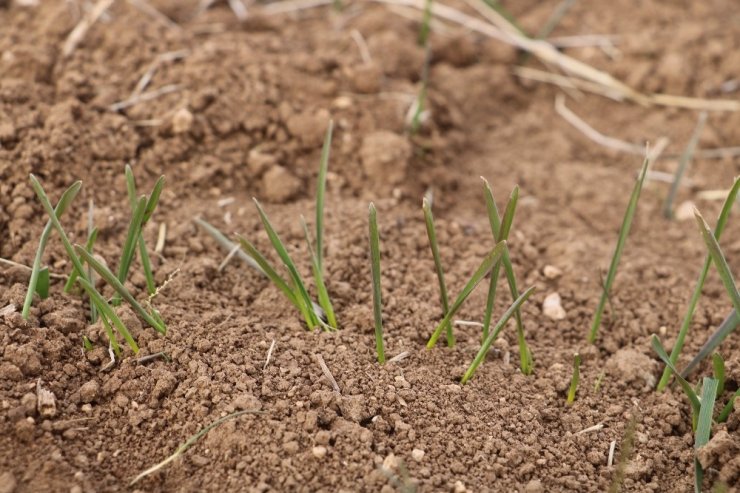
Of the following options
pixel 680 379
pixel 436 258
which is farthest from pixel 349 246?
pixel 680 379

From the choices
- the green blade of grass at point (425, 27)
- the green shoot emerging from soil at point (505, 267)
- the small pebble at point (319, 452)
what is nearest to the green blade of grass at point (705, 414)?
the green shoot emerging from soil at point (505, 267)

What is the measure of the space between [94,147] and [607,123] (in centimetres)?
191

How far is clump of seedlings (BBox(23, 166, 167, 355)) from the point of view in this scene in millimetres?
1643

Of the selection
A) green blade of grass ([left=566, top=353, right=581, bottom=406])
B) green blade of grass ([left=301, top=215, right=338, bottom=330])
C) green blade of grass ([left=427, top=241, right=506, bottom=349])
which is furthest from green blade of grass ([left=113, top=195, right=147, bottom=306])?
green blade of grass ([left=566, top=353, right=581, bottom=406])

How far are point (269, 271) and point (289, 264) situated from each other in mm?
55

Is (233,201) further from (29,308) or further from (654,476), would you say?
(654,476)

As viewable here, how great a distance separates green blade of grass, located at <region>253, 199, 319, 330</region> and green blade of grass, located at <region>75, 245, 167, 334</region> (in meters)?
0.32

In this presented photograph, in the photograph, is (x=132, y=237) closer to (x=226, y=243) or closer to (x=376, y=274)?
(x=226, y=243)

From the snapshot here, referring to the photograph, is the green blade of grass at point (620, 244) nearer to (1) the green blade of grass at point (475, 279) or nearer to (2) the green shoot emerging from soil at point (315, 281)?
(1) the green blade of grass at point (475, 279)

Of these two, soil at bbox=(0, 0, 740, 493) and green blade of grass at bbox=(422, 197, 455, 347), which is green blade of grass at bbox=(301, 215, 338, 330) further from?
green blade of grass at bbox=(422, 197, 455, 347)

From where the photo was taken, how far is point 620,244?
188 centimetres

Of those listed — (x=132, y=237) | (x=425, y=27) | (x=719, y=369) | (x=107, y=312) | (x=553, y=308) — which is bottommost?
(x=553, y=308)

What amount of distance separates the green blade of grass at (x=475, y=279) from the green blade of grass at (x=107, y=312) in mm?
679

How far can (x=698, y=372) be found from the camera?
1936 mm
